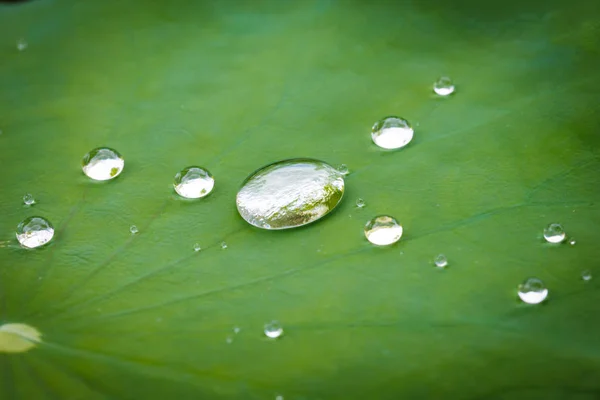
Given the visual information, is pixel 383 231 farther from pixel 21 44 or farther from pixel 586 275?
pixel 21 44

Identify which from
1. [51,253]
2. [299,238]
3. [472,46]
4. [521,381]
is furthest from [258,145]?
[521,381]

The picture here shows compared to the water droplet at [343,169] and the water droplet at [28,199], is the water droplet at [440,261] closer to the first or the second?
the water droplet at [343,169]

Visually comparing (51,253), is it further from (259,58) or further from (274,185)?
(259,58)

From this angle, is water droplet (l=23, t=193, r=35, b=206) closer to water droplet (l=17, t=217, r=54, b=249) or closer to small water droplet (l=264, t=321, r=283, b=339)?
water droplet (l=17, t=217, r=54, b=249)

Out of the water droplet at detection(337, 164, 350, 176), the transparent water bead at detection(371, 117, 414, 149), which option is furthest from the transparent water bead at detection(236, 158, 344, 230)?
the transparent water bead at detection(371, 117, 414, 149)

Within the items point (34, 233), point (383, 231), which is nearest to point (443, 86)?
point (383, 231)

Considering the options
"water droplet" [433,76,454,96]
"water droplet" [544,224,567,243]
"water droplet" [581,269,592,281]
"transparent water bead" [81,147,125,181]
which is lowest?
"water droplet" [581,269,592,281]
